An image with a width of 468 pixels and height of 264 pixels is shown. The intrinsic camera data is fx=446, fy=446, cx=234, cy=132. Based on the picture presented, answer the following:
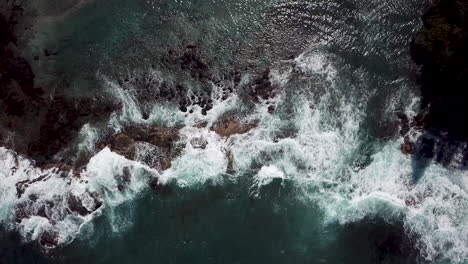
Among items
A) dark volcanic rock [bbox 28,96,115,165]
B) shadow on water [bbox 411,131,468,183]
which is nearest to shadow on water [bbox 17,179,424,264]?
shadow on water [bbox 411,131,468,183]

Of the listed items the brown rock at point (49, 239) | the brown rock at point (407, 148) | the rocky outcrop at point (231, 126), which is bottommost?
the brown rock at point (49, 239)

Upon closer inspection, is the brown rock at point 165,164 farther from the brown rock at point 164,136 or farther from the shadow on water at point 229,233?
the shadow on water at point 229,233

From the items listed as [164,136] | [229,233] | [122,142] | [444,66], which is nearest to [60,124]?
[122,142]

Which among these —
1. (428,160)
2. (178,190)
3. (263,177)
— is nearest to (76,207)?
(178,190)

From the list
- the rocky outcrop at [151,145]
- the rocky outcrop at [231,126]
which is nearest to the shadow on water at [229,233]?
the rocky outcrop at [151,145]

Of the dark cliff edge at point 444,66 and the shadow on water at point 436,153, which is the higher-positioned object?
the dark cliff edge at point 444,66

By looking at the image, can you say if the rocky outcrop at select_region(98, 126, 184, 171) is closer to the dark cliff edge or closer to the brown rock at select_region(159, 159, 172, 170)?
the brown rock at select_region(159, 159, 172, 170)
